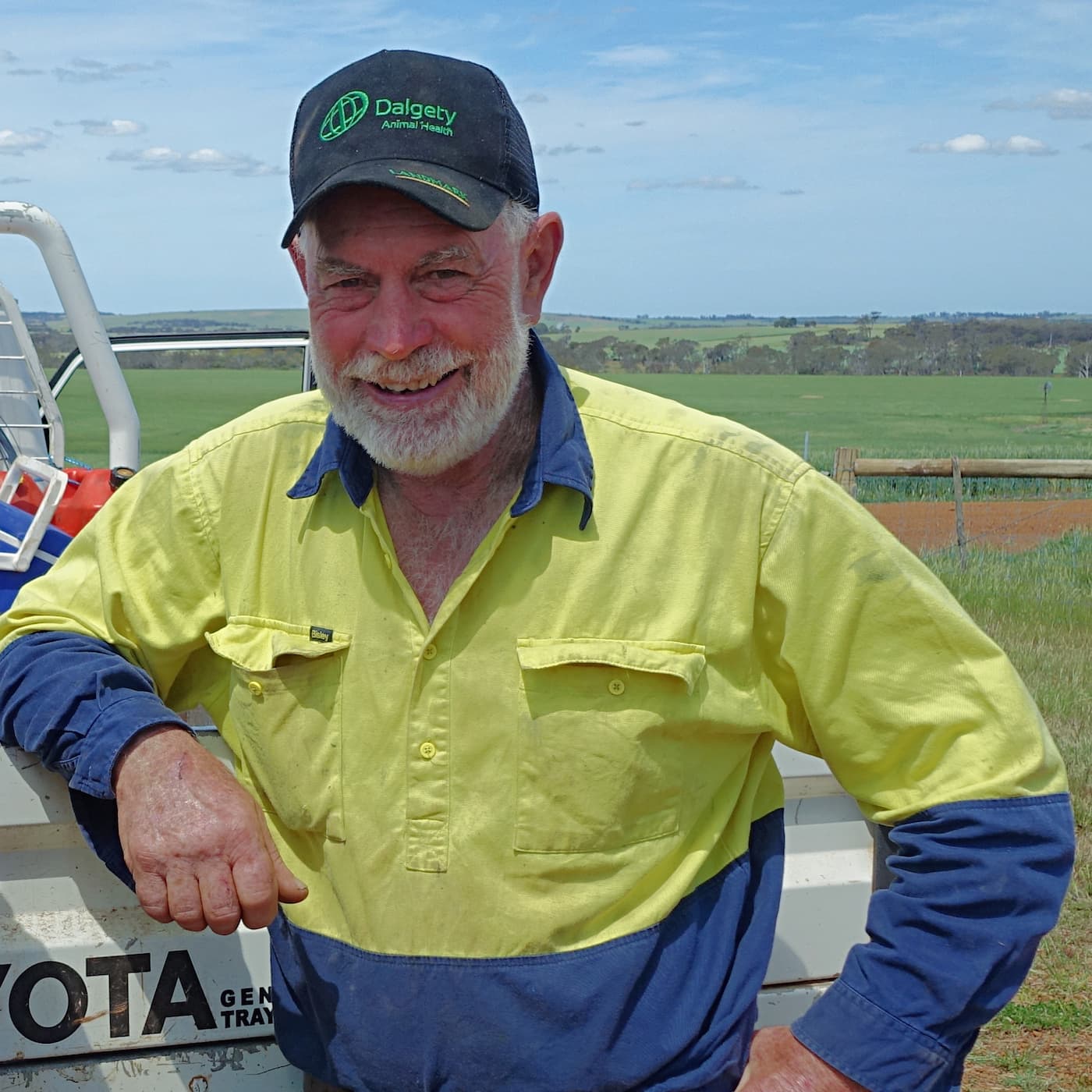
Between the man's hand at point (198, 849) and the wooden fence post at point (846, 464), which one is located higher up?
the man's hand at point (198, 849)

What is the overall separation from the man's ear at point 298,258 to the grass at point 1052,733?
8.85ft

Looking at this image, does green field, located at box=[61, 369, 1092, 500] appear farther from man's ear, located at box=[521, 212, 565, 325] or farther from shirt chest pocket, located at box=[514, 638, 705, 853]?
shirt chest pocket, located at box=[514, 638, 705, 853]

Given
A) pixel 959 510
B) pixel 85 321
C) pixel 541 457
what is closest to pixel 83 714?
pixel 541 457

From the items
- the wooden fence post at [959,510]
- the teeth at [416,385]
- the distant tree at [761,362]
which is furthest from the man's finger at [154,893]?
the distant tree at [761,362]

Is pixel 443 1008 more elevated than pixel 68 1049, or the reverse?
pixel 443 1008

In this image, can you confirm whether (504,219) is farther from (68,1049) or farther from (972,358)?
(972,358)

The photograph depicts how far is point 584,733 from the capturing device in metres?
1.76

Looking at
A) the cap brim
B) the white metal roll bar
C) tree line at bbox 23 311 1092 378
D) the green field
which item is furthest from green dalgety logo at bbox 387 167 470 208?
tree line at bbox 23 311 1092 378

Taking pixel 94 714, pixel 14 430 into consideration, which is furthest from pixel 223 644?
pixel 14 430

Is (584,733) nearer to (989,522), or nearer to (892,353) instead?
(989,522)

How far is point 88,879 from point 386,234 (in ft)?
3.41

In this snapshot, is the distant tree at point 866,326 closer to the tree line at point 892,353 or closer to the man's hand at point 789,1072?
the tree line at point 892,353

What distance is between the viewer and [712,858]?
1.85m

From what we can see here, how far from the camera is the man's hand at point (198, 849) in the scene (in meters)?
1.69
